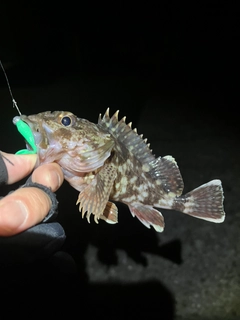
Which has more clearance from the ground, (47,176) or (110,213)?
(47,176)

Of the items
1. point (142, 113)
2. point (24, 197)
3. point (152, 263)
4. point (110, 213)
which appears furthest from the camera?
point (142, 113)

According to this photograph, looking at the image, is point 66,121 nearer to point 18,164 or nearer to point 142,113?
point 18,164

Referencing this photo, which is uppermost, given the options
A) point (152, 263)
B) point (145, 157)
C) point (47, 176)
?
point (47, 176)

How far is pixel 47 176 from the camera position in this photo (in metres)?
2.43

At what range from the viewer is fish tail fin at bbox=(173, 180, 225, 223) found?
3092 millimetres

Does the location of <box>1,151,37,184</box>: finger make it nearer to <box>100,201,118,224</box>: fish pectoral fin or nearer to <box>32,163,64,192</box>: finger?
<box>32,163,64,192</box>: finger

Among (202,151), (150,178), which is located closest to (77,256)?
(150,178)

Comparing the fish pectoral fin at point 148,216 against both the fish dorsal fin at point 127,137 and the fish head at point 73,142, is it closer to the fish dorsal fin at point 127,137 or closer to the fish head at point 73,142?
the fish dorsal fin at point 127,137

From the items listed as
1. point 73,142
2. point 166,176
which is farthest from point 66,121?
point 166,176

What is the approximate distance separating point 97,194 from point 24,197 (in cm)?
68

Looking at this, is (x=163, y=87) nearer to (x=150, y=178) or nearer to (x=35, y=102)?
(x=35, y=102)

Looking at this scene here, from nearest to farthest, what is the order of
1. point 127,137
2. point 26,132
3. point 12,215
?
point 12,215
point 26,132
point 127,137

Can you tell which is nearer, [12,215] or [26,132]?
[12,215]

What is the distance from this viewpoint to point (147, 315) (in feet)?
14.9
